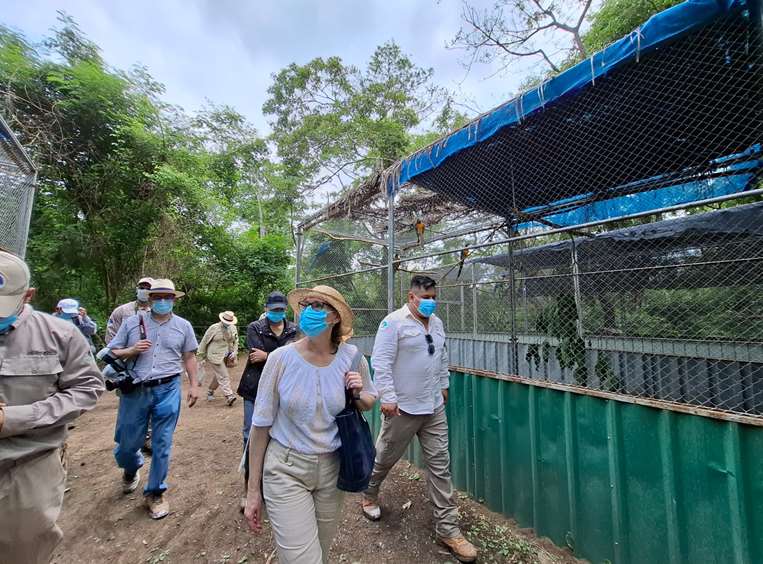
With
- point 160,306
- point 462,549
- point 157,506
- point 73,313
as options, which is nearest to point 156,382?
point 160,306

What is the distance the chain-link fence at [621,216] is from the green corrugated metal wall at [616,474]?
35 centimetres

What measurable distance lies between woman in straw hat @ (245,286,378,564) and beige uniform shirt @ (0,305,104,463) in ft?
2.54

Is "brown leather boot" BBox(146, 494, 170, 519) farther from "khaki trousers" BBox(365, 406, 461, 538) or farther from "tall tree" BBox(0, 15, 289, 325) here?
"tall tree" BBox(0, 15, 289, 325)

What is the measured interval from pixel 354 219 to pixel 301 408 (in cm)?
459

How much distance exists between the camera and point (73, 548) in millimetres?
2496

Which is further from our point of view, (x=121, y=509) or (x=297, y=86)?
(x=297, y=86)

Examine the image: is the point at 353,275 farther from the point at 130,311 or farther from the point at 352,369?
the point at 352,369

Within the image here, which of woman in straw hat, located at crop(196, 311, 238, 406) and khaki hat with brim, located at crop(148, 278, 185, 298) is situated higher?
khaki hat with brim, located at crop(148, 278, 185, 298)

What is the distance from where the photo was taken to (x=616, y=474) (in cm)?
223

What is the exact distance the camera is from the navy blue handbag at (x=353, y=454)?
1702 millimetres

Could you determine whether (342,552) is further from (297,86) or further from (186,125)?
(297,86)

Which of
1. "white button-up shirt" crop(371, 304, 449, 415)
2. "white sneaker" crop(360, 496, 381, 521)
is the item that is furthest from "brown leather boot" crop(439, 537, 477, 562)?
"white button-up shirt" crop(371, 304, 449, 415)

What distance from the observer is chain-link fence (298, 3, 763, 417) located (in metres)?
2.78

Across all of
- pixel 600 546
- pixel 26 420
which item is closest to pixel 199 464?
pixel 26 420
